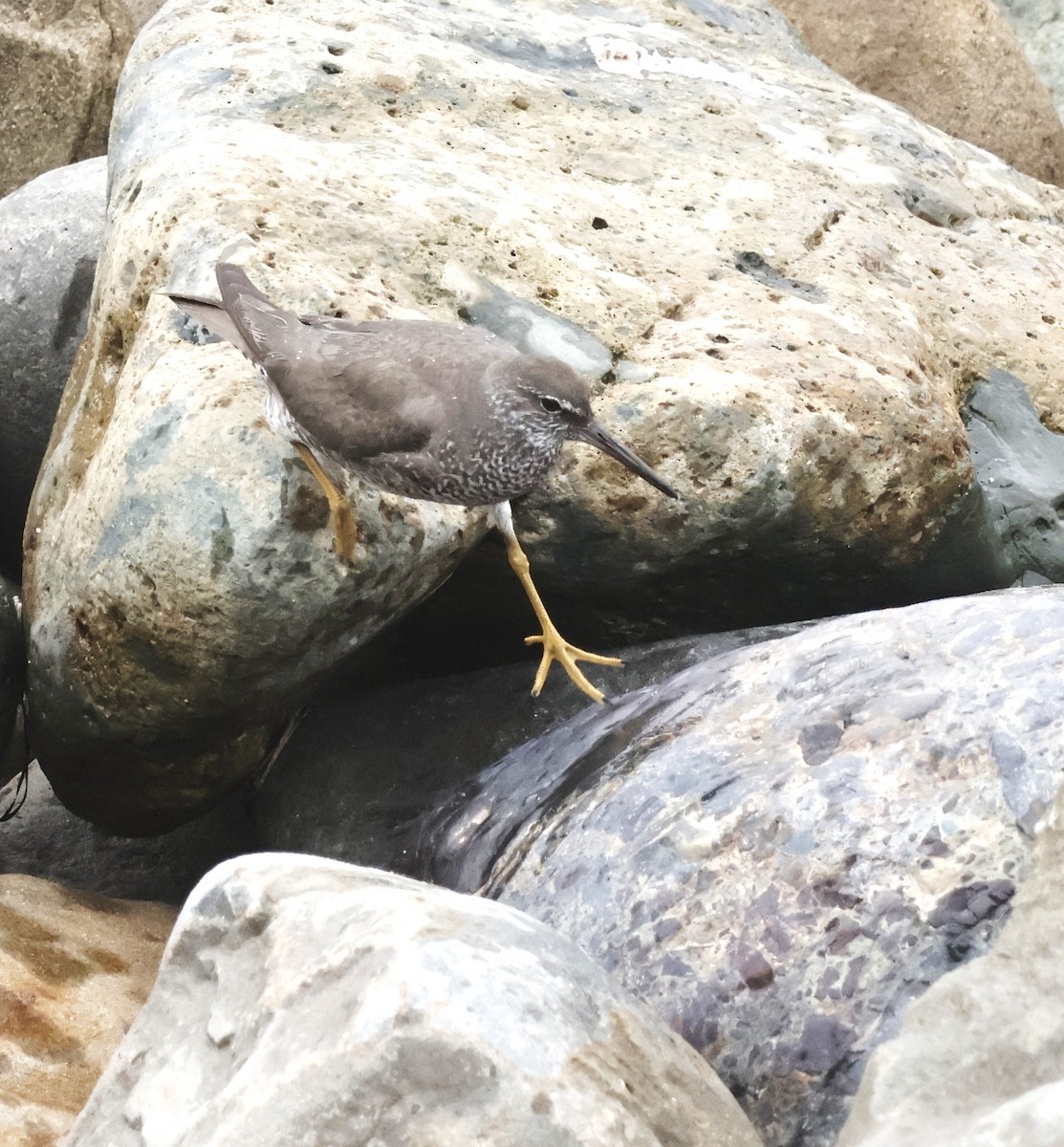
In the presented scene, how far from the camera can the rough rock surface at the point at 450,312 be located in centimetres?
361

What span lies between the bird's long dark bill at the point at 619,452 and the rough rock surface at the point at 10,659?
1.91 metres

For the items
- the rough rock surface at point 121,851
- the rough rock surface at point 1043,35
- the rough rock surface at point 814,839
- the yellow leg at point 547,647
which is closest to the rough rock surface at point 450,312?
the yellow leg at point 547,647

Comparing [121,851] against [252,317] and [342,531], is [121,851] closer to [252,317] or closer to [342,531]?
[342,531]

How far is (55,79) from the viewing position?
21.9 feet

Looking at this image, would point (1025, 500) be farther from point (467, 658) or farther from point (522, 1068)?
point (522, 1068)

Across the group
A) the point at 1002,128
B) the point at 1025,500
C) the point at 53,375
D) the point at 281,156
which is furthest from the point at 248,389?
the point at 1002,128

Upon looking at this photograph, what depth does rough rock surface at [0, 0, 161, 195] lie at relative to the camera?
6.61m

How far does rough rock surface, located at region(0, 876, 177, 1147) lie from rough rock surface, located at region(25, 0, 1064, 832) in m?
0.40

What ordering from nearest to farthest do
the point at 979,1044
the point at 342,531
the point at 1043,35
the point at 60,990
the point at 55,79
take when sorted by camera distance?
the point at 979,1044 → the point at 60,990 → the point at 342,531 → the point at 55,79 → the point at 1043,35

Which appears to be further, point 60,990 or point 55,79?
point 55,79

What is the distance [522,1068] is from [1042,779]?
1216 mm

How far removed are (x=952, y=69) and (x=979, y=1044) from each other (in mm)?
6361

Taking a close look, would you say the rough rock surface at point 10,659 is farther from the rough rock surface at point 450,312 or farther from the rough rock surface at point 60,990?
the rough rock surface at point 60,990

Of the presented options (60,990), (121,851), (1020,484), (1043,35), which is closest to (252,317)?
(60,990)
